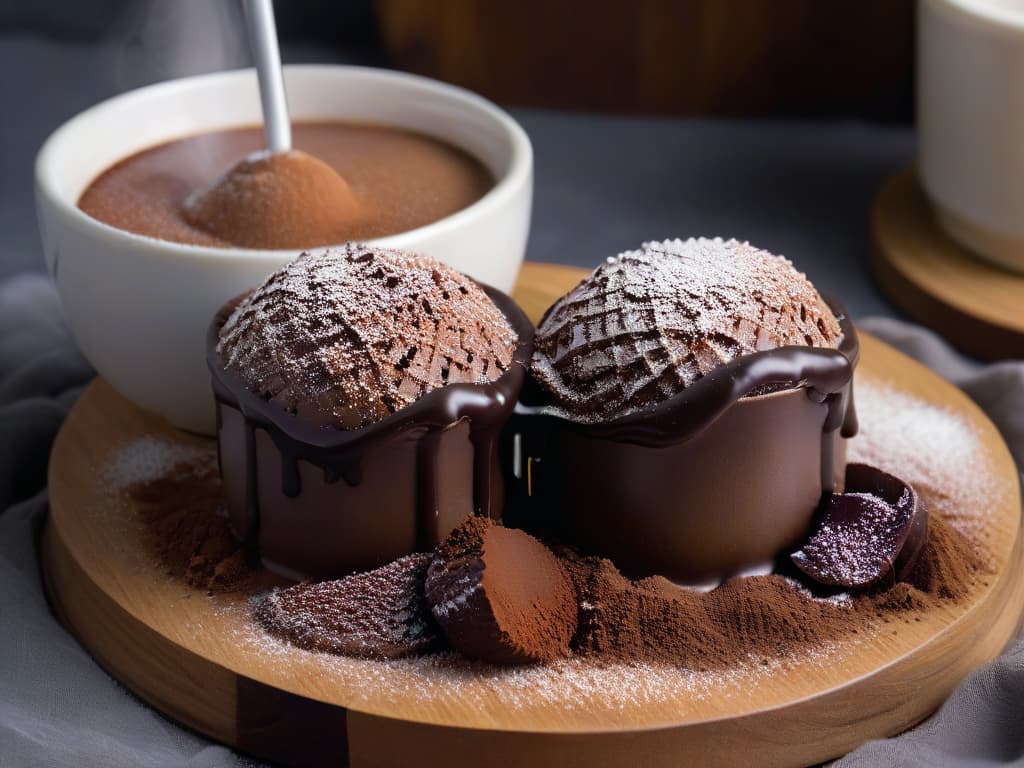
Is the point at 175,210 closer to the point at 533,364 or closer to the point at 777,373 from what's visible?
the point at 533,364

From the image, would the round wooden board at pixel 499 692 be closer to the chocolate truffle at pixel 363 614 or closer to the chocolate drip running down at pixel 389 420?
the chocolate truffle at pixel 363 614

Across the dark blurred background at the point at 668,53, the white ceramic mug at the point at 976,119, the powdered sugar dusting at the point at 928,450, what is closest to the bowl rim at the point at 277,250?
the powdered sugar dusting at the point at 928,450

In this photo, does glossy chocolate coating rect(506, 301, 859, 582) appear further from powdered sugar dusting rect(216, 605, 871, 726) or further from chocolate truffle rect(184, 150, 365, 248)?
chocolate truffle rect(184, 150, 365, 248)

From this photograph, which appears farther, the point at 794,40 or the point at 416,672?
the point at 794,40

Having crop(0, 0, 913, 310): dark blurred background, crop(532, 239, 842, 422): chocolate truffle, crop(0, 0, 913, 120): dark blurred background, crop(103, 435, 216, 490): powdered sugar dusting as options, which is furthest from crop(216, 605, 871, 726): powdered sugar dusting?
crop(0, 0, 913, 120): dark blurred background

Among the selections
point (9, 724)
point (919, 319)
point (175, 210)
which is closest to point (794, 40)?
point (919, 319)

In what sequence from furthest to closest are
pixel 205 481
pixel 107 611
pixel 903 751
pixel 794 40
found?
pixel 794 40 < pixel 205 481 < pixel 107 611 < pixel 903 751
